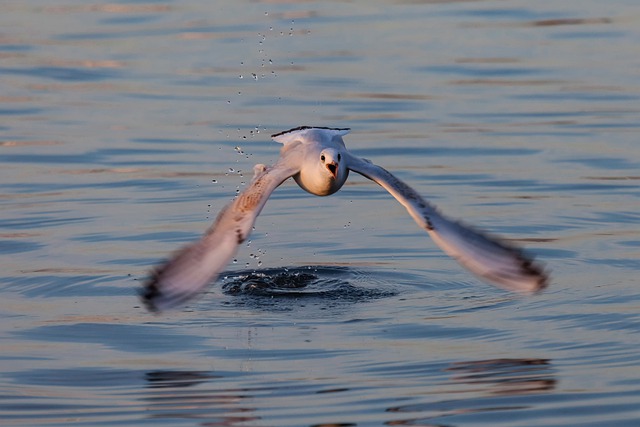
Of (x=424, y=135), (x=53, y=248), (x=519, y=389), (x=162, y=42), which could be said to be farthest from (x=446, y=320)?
(x=162, y=42)

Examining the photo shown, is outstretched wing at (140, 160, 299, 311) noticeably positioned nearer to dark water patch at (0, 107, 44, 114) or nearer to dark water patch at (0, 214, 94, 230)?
dark water patch at (0, 214, 94, 230)

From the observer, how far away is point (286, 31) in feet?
70.1

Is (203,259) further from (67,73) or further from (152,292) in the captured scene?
(67,73)

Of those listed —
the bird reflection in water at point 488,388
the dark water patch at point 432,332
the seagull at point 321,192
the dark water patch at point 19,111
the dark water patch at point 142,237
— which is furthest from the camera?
the dark water patch at point 19,111

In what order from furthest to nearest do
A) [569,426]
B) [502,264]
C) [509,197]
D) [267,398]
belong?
[509,197] < [502,264] < [267,398] < [569,426]

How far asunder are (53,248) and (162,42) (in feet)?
30.6

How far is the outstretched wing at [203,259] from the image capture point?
8.34m

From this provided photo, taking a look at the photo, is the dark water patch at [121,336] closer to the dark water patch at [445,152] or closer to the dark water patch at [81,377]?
the dark water patch at [81,377]

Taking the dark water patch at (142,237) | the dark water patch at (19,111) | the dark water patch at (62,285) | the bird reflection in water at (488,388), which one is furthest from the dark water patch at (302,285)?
the dark water patch at (19,111)

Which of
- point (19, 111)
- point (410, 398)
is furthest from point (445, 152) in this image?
point (410, 398)

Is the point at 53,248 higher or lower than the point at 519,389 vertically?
higher

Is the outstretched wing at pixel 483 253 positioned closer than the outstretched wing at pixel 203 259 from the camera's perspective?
No

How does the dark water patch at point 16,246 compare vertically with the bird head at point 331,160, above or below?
below

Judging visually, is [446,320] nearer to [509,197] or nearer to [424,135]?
[509,197]
